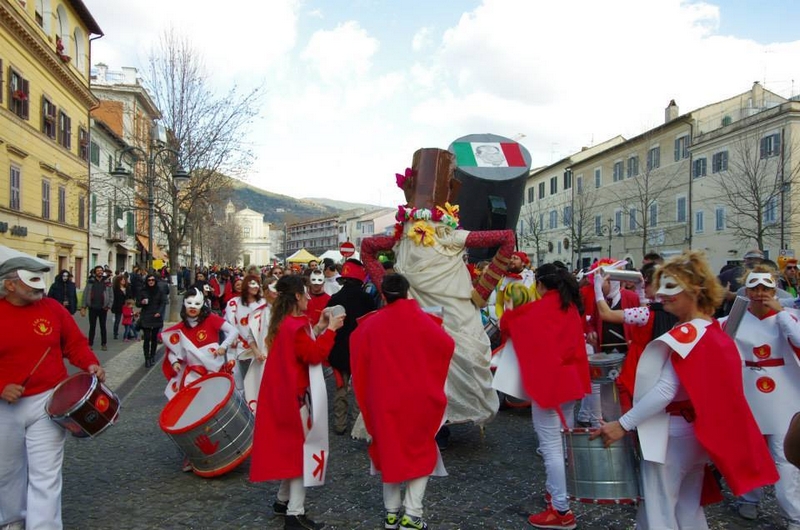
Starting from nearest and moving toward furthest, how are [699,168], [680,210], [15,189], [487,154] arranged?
[487,154]
[15,189]
[699,168]
[680,210]

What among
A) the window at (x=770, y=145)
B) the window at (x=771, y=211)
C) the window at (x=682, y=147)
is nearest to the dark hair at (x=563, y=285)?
the window at (x=771, y=211)

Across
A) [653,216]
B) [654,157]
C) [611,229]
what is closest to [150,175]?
[653,216]

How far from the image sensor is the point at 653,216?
38656 mm

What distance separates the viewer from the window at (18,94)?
23734mm

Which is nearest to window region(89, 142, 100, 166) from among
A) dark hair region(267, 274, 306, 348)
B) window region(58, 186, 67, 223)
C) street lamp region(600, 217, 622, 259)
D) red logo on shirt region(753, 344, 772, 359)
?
window region(58, 186, 67, 223)

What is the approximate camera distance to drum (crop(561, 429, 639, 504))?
11.2 feet

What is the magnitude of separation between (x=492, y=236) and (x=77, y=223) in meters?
31.4

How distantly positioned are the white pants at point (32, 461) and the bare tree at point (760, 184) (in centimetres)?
2697

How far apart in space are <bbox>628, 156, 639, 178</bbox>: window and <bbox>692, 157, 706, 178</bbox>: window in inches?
190

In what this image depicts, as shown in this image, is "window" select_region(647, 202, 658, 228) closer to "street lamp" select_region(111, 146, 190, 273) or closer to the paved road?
"street lamp" select_region(111, 146, 190, 273)

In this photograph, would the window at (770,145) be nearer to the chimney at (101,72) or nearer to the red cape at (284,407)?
the red cape at (284,407)

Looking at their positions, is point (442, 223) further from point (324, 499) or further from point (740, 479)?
point (740, 479)

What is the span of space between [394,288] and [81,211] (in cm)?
3335

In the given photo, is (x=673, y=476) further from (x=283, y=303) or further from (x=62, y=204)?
(x=62, y=204)
